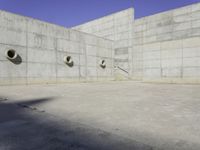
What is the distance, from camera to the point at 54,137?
1.76m

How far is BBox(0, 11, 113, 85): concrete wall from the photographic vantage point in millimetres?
7738

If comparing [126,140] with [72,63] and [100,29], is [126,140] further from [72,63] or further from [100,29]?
Result: [100,29]

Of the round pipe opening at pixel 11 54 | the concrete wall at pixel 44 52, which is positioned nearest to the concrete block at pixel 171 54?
the concrete wall at pixel 44 52

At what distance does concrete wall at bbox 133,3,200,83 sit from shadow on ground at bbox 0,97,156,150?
9002 mm

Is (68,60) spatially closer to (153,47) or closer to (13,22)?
Result: (13,22)

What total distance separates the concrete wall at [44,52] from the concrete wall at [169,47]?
404cm

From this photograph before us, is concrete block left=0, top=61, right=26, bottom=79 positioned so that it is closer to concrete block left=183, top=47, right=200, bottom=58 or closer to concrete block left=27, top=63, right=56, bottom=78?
concrete block left=27, top=63, right=56, bottom=78

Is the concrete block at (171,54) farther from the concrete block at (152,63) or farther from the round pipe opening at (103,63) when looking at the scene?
the round pipe opening at (103,63)

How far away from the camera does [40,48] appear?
897 cm

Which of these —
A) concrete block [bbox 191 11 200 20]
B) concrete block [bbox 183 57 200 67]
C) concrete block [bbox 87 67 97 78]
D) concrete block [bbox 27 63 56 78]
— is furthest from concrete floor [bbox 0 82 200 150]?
concrete block [bbox 191 11 200 20]

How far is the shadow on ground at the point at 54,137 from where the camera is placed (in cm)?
155

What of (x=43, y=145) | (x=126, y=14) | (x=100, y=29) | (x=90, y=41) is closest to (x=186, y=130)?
(x=43, y=145)

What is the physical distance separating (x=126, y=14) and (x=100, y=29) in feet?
11.2

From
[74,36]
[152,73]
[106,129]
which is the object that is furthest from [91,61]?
[106,129]
